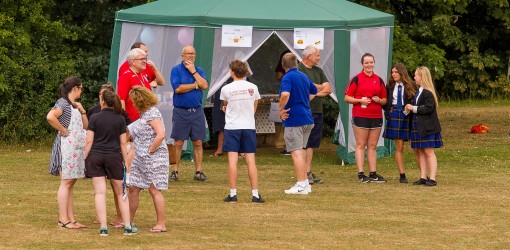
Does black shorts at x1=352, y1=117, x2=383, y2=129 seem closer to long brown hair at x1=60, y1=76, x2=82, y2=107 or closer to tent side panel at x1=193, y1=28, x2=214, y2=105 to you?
tent side panel at x1=193, y1=28, x2=214, y2=105

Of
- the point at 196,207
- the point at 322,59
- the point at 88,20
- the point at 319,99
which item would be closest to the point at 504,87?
the point at 88,20

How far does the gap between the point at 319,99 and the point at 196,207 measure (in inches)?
108

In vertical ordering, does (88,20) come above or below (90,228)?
above

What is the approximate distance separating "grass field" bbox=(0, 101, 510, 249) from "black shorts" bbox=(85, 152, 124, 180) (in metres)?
0.56

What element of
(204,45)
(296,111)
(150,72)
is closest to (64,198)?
(150,72)

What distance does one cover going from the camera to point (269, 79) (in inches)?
779

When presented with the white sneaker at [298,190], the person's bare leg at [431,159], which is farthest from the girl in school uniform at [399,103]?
the white sneaker at [298,190]

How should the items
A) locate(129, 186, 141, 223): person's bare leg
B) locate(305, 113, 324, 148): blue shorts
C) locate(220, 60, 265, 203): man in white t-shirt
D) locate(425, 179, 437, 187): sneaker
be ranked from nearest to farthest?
1. locate(129, 186, 141, 223): person's bare leg
2. locate(220, 60, 265, 203): man in white t-shirt
3. locate(425, 179, 437, 187): sneaker
4. locate(305, 113, 324, 148): blue shorts

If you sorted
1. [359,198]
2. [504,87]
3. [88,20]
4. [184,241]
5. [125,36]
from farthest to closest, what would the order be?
[504,87]
[88,20]
[125,36]
[359,198]
[184,241]

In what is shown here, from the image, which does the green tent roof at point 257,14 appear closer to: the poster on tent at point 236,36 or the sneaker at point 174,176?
the poster on tent at point 236,36

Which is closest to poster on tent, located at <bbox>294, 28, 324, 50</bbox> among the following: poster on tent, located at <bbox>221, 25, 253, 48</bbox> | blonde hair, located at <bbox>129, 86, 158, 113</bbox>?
poster on tent, located at <bbox>221, 25, 253, 48</bbox>

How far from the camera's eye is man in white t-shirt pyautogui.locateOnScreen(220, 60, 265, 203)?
1244 cm

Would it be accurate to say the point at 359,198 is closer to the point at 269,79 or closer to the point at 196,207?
the point at 196,207

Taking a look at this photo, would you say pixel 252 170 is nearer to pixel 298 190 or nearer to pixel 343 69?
pixel 298 190
